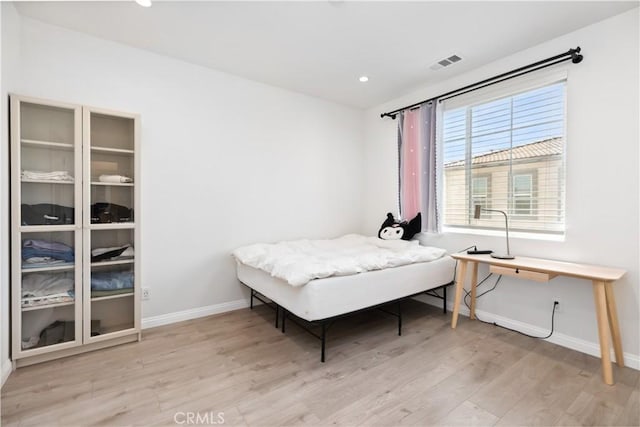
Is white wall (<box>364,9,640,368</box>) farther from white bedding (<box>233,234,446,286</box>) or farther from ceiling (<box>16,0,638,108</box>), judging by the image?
white bedding (<box>233,234,446,286</box>)

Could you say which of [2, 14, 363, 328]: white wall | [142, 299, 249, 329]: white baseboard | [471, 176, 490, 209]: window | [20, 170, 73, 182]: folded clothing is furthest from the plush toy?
[20, 170, 73, 182]: folded clothing

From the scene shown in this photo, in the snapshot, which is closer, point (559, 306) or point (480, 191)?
point (559, 306)

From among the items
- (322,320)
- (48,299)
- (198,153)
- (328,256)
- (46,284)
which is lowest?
(322,320)

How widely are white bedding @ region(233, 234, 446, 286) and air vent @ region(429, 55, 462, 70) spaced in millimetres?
1882

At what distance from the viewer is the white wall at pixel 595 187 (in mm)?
2178

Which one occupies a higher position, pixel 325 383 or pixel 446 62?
pixel 446 62

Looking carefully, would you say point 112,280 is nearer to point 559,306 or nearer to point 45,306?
point 45,306

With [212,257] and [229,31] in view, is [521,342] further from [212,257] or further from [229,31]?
[229,31]

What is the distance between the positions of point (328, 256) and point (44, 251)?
2264 mm

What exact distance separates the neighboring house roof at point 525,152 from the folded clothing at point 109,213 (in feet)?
11.2
